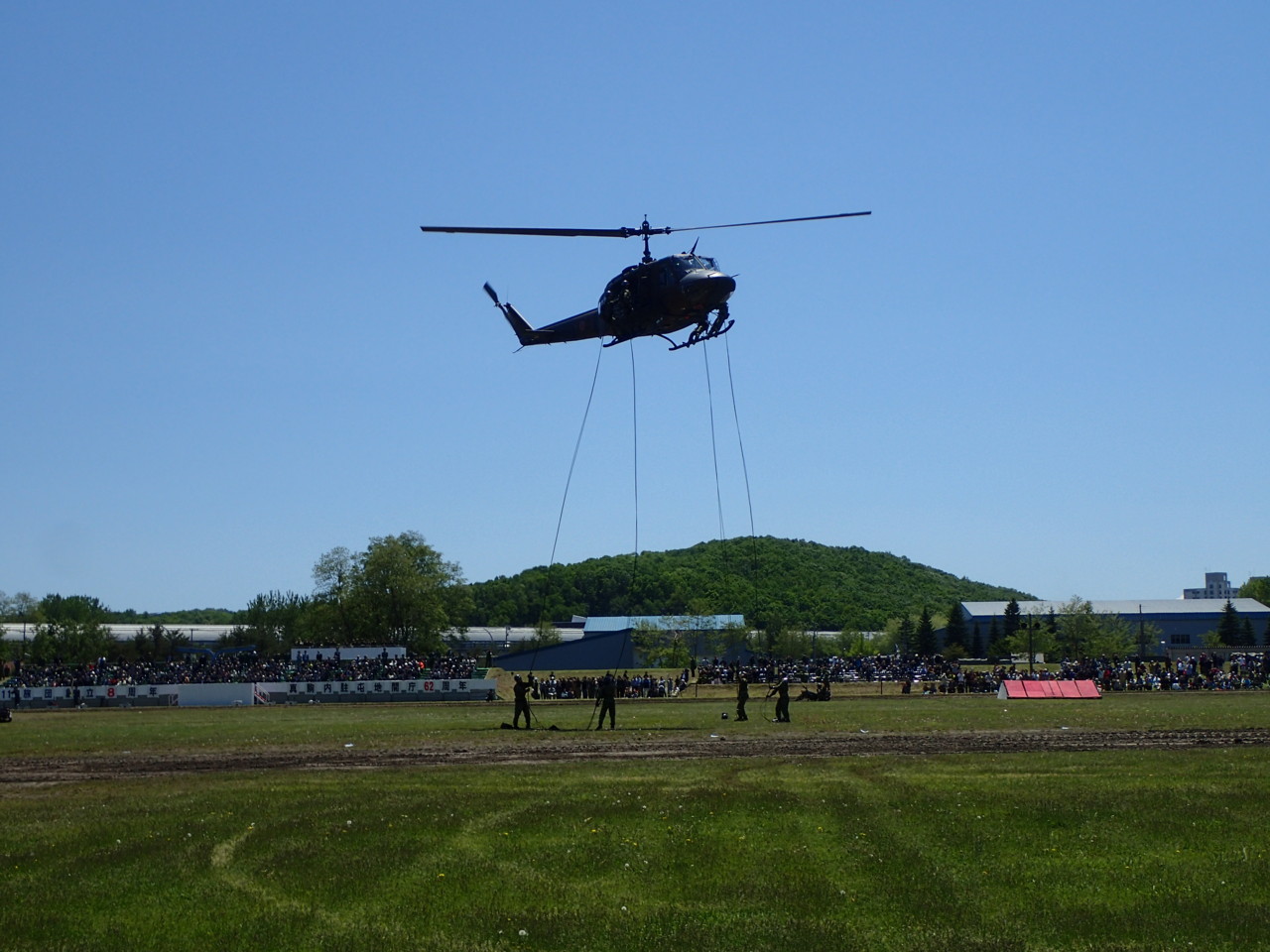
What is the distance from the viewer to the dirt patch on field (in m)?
25.4

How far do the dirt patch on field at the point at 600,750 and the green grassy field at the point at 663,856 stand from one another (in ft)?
4.39

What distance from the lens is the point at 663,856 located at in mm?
15414

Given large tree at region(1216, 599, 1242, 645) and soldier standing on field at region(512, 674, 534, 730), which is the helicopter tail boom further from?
large tree at region(1216, 599, 1242, 645)

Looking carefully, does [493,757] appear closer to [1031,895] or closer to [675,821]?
[675,821]

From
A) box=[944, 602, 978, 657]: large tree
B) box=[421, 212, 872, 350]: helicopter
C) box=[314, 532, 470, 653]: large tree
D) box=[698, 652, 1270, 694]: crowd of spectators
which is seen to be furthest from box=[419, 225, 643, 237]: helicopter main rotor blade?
box=[944, 602, 978, 657]: large tree

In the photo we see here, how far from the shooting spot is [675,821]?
17.5 meters

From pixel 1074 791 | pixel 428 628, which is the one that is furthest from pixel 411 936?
pixel 428 628

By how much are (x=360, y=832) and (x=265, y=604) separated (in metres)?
148

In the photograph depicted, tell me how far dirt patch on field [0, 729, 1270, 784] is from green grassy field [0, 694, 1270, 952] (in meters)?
1.34

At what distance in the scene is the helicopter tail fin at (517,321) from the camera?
39.5 metres

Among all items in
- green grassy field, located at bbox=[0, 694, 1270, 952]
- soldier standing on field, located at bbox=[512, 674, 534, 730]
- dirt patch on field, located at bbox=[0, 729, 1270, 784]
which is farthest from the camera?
soldier standing on field, located at bbox=[512, 674, 534, 730]

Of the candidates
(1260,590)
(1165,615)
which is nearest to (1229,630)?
(1165,615)

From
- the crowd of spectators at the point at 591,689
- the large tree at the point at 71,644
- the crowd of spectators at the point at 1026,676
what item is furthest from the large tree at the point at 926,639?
the large tree at the point at 71,644

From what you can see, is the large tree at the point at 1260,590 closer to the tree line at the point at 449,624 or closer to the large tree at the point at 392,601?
the tree line at the point at 449,624
